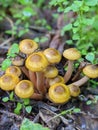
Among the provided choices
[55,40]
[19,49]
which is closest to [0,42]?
[55,40]

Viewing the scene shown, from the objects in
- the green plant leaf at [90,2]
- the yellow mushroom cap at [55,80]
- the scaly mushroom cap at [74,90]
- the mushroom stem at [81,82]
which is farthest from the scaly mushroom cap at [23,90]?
the green plant leaf at [90,2]

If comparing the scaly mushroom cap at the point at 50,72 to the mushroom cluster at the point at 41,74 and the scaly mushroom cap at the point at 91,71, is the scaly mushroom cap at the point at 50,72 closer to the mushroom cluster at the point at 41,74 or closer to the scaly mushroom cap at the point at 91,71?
the mushroom cluster at the point at 41,74

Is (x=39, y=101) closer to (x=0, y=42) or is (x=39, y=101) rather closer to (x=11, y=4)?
(x=0, y=42)

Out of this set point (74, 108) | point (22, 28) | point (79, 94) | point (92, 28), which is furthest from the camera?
point (22, 28)

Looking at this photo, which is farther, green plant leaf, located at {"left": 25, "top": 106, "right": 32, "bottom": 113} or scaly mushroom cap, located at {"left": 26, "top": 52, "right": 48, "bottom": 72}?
green plant leaf, located at {"left": 25, "top": 106, "right": 32, "bottom": 113}

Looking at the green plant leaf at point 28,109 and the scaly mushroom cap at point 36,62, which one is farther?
the green plant leaf at point 28,109

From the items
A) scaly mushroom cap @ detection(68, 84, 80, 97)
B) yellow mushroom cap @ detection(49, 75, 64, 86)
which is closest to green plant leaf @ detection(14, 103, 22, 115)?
yellow mushroom cap @ detection(49, 75, 64, 86)

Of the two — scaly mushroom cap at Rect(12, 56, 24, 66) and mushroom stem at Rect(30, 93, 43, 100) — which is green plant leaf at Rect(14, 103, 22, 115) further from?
scaly mushroom cap at Rect(12, 56, 24, 66)

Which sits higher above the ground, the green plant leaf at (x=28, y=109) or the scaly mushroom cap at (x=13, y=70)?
the scaly mushroom cap at (x=13, y=70)

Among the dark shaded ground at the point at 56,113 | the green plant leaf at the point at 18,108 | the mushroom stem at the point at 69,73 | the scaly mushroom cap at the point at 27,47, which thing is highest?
the scaly mushroom cap at the point at 27,47
